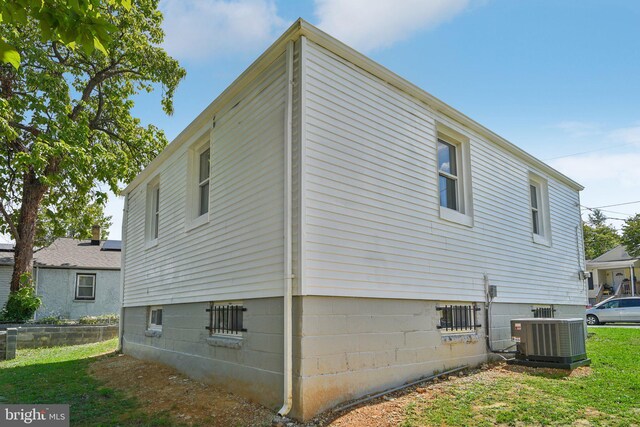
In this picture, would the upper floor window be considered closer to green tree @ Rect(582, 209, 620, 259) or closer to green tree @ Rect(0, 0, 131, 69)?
green tree @ Rect(0, 0, 131, 69)

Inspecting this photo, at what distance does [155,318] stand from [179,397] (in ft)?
13.7

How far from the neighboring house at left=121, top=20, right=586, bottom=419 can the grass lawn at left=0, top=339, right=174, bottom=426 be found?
1.32 metres

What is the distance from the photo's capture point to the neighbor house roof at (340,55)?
6.29 m

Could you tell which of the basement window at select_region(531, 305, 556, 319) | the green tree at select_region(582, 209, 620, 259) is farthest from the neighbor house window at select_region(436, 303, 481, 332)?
the green tree at select_region(582, 209, 620, 259)

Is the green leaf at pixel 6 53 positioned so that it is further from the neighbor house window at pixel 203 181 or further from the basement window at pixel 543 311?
the basement window at pixel 543 311

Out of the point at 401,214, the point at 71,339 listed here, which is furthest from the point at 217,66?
the point at 71,339

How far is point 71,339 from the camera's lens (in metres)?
14.5

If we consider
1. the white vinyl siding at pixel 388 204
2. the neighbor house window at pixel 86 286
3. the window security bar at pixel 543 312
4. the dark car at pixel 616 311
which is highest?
the white vinyl siding at pixel 388 204

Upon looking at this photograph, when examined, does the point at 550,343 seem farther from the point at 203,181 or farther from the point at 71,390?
the point at 71,390

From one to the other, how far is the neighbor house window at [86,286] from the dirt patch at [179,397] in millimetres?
14043

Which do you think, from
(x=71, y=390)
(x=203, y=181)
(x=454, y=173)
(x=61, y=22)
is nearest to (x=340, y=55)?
(x=454, y=173)

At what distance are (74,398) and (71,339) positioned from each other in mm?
8063

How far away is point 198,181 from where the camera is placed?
9305 mm

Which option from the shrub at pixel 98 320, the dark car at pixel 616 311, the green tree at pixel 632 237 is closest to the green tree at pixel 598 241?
the green tree at pixel 632 237
